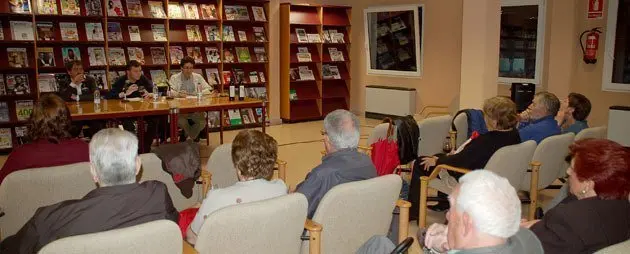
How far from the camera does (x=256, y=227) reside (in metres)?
2.35

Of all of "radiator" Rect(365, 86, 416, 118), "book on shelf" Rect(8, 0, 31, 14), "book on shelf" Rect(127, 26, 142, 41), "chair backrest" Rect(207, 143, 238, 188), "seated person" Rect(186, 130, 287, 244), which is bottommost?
"radiator" Rect(365, 86, 416, 118)

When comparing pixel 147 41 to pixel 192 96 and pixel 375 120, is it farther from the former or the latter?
pixel 375 120

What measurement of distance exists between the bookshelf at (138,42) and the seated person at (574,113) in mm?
5780

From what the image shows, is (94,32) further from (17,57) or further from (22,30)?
(17,57)

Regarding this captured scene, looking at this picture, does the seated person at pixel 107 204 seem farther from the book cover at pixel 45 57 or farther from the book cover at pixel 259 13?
the book cover at pixel 259 13

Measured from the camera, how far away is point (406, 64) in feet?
35.3

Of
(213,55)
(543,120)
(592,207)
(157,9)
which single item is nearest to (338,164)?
(592,207)

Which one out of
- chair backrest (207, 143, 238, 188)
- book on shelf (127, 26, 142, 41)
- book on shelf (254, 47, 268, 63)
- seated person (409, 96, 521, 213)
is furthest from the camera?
book on shelf (254, 47, 268, 63)

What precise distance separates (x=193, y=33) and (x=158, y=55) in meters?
0.72

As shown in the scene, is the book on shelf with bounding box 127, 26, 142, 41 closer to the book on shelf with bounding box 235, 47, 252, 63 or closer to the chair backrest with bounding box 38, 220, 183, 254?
the book on shelf with bounding box 235, 47, 252, 63

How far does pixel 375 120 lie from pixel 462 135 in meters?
5.05

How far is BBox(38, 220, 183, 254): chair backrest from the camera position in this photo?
71.2 inches

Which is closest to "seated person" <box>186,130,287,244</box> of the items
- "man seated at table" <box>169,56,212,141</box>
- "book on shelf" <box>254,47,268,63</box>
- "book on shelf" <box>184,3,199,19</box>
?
"man seated at table" <box>169,56,212,141</box>

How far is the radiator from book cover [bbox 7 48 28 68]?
6203 millimetres
